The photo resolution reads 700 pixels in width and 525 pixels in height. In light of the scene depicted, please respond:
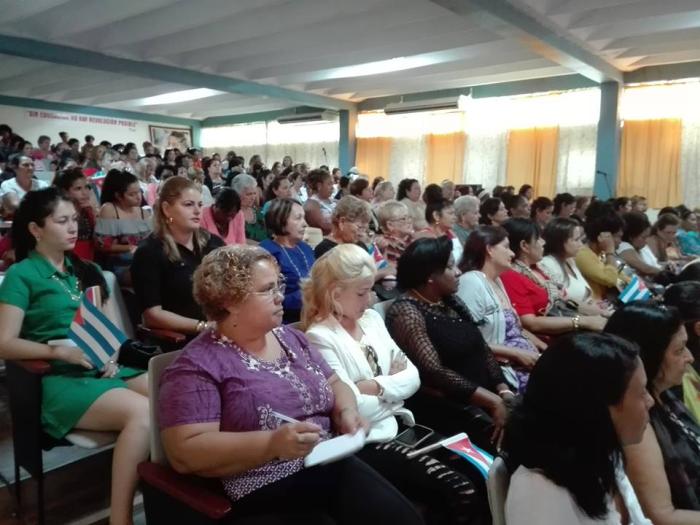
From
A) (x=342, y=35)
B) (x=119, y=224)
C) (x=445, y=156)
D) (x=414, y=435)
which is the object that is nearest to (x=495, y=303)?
(x=414, y=435)

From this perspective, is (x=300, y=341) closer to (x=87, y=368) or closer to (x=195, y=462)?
(x=195, y=462)

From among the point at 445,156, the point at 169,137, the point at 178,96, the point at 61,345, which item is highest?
the point at 178,96

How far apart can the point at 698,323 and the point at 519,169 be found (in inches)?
317

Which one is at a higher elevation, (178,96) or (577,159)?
(178,96)

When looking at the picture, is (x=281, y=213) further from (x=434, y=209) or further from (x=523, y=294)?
(x=434, y=209)

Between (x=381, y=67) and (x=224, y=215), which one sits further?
(x=381, y=67)

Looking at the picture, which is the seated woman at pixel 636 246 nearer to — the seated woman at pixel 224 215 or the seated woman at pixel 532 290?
the seated woman at pixel 532 290

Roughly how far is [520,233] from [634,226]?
201 cm

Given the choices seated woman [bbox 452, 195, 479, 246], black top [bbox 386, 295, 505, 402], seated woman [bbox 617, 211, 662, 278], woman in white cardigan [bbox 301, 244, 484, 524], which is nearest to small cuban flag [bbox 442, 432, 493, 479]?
woman in white cardigan [bbox 301, 244, 484, 524]

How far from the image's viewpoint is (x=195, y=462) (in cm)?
121

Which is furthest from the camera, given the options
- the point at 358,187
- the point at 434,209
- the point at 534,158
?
the point at 534,158

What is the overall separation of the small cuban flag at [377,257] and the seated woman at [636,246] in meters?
2.17

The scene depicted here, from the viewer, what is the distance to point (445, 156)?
10578mm

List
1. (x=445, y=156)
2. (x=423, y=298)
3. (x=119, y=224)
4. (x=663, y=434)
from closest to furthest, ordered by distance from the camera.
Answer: (x=663, y=434) → (x=423, y=298) → (x=119, y=224) → (x=445, y=156)
